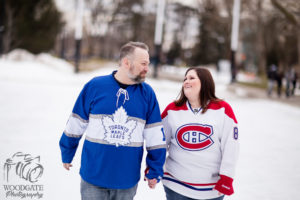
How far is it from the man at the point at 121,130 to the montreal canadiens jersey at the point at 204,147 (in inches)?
6.7

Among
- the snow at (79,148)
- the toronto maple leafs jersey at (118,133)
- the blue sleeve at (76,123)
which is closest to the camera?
the toronto maple leafs jersey at (118,133)

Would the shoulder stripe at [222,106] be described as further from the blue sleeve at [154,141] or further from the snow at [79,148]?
the snow at [79,148]

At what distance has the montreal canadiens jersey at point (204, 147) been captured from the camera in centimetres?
205

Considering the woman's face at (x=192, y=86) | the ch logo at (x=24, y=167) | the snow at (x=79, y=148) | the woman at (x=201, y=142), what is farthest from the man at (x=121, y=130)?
the ch logo at (x=24, y=167)

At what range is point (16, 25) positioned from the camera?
2138 centimetres

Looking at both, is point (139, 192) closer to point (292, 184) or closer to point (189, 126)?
point (189, 126)

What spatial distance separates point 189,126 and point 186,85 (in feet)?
1.03

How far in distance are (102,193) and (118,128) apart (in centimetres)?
49

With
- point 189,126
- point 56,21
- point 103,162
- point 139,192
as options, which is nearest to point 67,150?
point 103,162

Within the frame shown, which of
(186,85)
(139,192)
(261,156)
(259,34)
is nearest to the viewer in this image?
(186,85)

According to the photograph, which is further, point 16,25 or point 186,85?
point 16,25

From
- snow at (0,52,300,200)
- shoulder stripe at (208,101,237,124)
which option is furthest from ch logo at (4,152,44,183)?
→ shoulder stripe at (208,101,237,124)

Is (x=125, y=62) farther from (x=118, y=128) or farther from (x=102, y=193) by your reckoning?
(x=102, y=193)

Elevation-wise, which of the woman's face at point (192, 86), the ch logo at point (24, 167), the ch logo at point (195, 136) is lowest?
the ch logo at point (24, 167)
